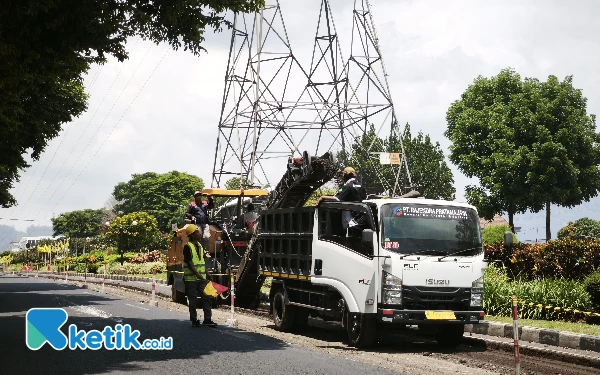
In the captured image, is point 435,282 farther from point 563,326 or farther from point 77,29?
point 77,29

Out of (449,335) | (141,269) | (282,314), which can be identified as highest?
(141,269)

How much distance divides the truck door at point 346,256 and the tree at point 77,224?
522ft

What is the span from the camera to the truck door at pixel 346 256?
1259 cm

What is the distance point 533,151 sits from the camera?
2069 inches

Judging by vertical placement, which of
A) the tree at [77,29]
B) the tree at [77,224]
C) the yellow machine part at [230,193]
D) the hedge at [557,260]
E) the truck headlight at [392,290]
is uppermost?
the tree at [77,224]

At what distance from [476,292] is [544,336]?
64.6 inches

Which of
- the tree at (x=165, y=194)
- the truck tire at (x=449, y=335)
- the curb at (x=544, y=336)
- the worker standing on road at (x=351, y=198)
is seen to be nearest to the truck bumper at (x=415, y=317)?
the truck tire at (x=449, y=335)

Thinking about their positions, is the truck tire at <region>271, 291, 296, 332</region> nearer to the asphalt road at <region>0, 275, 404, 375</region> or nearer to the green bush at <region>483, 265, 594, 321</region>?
the asphalt road at <region>0, 275, 404, 375</region>

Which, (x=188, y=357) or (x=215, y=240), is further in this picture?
(x=215, y=240)

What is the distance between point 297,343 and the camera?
1320 centimetres

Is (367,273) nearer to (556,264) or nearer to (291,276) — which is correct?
(291,276)

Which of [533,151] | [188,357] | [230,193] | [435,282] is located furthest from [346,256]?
[533,151]

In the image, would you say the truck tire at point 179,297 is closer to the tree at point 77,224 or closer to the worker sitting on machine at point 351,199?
the worker sitting on machine at point 351,199

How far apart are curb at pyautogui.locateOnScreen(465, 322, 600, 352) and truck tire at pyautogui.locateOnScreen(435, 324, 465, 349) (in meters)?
1.33
